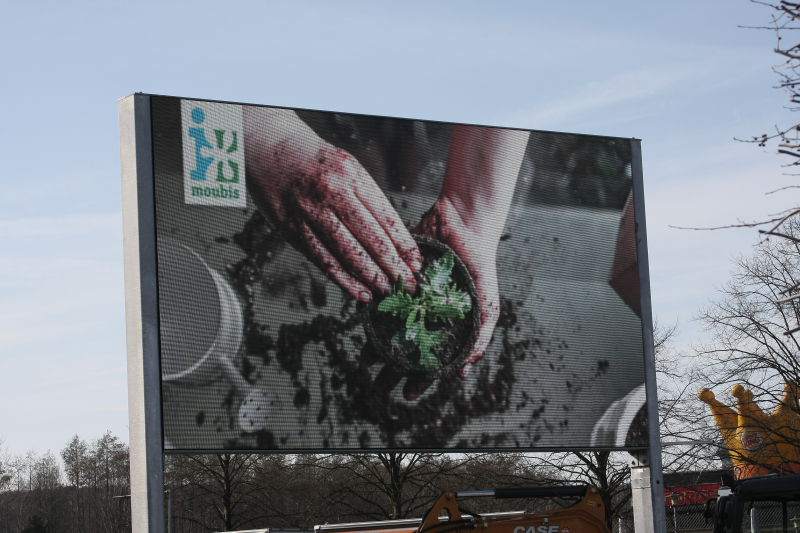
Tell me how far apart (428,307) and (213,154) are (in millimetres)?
3882

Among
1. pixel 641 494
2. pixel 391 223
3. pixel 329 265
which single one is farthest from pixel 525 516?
pixel 641 494

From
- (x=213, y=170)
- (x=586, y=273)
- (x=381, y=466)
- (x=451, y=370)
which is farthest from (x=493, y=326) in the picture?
(x=381, y=466)

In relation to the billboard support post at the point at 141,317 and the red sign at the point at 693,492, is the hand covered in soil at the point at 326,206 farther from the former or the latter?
the red sign at the point at 693,492

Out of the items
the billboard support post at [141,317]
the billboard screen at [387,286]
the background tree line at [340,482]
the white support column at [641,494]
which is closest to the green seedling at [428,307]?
the billboard screen at [387,286]

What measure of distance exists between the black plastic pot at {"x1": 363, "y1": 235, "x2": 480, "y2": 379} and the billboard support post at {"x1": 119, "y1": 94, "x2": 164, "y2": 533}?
3.10 metres

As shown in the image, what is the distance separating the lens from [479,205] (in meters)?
14.7

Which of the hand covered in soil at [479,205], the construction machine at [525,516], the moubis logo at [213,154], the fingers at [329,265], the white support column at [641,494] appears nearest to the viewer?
the construction machine at [525,516]

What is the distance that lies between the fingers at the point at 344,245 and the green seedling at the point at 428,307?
0.36 meters

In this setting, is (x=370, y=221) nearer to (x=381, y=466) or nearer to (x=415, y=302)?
(x=415, y=302)

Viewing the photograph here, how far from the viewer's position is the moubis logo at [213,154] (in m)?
13.1

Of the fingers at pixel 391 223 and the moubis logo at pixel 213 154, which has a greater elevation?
the moubis logo at pixel 213 154

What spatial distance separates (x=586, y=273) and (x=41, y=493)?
59.0m

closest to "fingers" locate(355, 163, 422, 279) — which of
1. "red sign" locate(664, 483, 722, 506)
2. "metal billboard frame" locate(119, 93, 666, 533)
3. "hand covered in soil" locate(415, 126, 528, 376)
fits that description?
"hand covered in soil" locate(415, 126, 528, 376)

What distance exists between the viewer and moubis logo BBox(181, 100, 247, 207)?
1309cm
